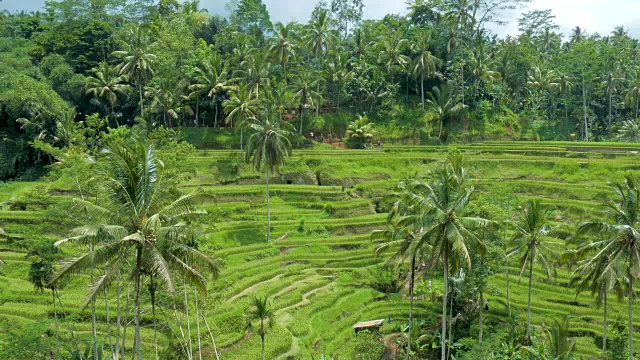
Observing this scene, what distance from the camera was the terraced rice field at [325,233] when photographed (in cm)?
3114

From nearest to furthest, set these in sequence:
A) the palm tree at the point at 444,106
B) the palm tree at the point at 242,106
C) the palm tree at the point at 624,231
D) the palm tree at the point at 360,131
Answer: the palm tree at the point at 624,231, the palm tree at the point at 242,106, the palm tree at the point at 360,131, the palm tree at the point at 444,106

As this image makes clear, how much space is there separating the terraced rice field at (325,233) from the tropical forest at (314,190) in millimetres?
197

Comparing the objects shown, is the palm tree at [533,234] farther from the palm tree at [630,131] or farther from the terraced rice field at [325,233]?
the palm tree at [630,131]

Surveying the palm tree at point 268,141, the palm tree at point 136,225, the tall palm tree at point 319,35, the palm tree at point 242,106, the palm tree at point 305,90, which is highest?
the tall palm tree at point 319,35

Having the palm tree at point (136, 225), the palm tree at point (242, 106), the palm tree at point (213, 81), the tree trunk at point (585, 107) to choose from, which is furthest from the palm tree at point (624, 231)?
the tree trunk at point (585, 107)

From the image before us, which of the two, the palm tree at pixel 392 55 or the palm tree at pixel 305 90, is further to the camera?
the palm tree at pixel 392 55

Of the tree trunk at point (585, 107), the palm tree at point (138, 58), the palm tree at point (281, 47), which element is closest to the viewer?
the palm tree at point (138, 58)

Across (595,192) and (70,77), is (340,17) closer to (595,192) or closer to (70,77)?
(70,77)

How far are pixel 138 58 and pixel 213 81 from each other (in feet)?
27.2

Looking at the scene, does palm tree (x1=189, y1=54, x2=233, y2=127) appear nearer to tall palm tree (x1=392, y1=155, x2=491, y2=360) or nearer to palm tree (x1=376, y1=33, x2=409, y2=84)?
palm tree (x1=376, y1=33, x2=409, y2=84)

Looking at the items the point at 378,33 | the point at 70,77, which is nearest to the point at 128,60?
the point at 70,77

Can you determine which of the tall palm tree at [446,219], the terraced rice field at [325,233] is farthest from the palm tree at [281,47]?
the tall palm tree at [446,219]

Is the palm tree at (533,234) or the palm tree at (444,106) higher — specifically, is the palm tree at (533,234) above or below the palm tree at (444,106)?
below

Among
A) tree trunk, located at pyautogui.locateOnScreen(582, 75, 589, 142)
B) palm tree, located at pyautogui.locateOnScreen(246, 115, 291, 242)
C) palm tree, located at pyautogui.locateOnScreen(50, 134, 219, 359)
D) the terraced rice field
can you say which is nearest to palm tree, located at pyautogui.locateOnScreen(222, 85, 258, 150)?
the terraced rice field
